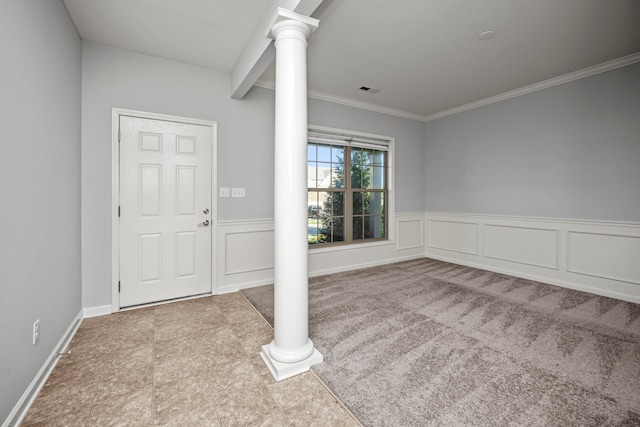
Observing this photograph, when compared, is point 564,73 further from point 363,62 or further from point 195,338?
point 195,338

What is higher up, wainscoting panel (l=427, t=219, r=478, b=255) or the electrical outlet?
wainscoting panel (l=427, t=219, r=478, b=255)

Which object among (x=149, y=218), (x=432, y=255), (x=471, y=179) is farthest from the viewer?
(x=432, y=255)

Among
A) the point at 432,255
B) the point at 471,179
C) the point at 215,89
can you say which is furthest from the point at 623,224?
the point at 215,89

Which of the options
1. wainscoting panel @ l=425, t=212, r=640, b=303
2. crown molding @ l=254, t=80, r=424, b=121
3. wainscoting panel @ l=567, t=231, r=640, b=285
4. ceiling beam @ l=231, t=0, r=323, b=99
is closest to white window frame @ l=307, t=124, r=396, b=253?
crown molding @ l=254, t=80, r=424, b=121

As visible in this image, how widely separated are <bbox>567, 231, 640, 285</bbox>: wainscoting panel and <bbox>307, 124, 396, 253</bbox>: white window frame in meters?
2.37

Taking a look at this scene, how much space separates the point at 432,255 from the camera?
523 cm

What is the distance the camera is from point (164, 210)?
9.98 feet

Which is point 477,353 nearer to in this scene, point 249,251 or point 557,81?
point 249,251

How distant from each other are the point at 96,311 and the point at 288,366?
2.19 m

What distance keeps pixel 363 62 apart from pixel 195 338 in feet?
10.6

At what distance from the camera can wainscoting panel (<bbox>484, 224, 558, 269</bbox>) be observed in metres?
3.72

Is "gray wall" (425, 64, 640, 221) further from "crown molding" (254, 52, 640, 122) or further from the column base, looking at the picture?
the column base

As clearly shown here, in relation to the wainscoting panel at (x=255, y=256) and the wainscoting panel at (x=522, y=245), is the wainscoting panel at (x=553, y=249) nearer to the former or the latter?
the wainscoting panel at (x=522, y=245)

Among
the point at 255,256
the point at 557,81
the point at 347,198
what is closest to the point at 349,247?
the point at 347,198
